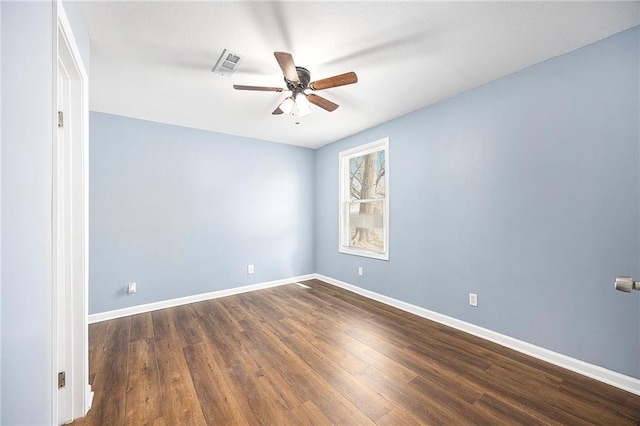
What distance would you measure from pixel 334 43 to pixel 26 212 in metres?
1.99

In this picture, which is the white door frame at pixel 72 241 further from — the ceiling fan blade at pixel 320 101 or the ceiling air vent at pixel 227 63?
the ceiling fan blade at pixel 320 101

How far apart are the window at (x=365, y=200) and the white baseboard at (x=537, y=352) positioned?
0.86 m

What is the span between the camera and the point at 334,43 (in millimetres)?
1888

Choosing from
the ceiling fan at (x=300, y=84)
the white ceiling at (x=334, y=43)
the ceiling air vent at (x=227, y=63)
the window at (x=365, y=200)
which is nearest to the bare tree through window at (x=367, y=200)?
the window at (x=365, y=200)

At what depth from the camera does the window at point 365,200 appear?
3.69 metres

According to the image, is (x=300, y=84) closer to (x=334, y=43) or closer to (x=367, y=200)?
(x=334, y=43)

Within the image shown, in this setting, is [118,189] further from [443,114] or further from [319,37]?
[443,114]

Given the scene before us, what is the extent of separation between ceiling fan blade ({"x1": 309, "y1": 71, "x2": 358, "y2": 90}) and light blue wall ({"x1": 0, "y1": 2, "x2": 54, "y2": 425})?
1.49 meters

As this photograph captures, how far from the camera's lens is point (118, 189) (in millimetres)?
3156

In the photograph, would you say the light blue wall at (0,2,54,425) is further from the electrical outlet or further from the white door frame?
the electrical outlet

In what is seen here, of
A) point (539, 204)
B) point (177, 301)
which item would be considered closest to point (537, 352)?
point (539, 204)

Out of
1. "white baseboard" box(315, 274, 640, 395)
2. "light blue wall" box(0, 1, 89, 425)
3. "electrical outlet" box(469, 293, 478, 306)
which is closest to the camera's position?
"light blue wall" box(0, 1, 89, 425)

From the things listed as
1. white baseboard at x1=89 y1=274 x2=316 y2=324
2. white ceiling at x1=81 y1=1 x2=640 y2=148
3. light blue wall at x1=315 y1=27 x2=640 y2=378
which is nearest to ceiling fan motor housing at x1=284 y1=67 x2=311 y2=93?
white ceiling at x1=81 y1=1 x2=640 y2=148

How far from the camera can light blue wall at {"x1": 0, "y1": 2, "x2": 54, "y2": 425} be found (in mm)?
691
